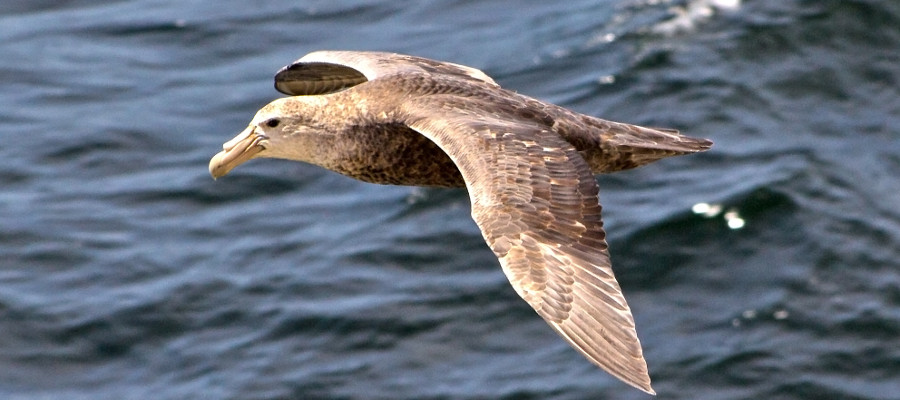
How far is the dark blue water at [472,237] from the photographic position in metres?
16.8

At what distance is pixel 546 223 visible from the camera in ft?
28.9

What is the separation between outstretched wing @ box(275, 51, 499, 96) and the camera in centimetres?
1120

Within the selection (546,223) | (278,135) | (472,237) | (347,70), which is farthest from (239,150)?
(472,237)

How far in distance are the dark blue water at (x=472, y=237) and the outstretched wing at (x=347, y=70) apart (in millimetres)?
5384

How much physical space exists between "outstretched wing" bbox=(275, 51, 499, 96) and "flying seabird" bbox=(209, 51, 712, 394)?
0.01 m

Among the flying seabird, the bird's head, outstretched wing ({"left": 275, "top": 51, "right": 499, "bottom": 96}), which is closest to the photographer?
the flying seabird

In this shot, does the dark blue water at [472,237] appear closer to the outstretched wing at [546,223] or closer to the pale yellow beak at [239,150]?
the pale yellow beak at [239,150]

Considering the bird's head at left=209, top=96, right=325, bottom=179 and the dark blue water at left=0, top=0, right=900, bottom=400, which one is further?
the dark blue water at left=0, top=0, right=900, bottom=400

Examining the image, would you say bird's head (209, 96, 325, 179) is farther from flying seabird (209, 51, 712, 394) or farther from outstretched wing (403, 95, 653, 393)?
outstretched wing (403, 95, 653, 393)

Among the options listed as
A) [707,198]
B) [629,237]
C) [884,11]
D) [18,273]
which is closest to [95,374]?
[18,273]

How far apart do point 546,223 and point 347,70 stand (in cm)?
347

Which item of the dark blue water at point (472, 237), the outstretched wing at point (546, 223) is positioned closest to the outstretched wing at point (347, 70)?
the outstretched wing at point (546, 223)

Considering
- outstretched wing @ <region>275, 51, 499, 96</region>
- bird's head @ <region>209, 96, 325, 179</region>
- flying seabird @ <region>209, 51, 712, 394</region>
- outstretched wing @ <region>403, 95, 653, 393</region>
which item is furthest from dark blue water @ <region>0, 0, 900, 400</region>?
outstretched wing @ <region>403, 95, 653, 393</region>

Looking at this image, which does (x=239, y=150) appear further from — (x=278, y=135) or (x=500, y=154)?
(x=500, y=154)
